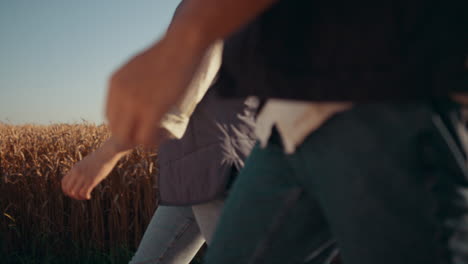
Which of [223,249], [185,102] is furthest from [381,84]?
[185,102]

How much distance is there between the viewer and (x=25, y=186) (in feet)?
11.8

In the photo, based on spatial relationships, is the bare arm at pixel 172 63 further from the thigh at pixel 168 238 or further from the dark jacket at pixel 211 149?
the thigh at pixel 168 238

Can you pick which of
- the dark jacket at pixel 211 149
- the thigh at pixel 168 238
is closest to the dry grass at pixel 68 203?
the thigh at pixel 168 238

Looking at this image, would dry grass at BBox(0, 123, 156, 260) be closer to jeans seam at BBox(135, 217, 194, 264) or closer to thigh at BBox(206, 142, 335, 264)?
jeans seam at BBox(135, 217, 194, 264)

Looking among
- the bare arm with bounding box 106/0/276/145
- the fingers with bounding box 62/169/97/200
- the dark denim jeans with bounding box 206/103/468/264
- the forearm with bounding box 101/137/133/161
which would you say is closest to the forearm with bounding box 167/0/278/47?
the bare arm with bounding box 106/0/276/145

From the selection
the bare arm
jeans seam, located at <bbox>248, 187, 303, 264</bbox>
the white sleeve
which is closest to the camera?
the bare arm

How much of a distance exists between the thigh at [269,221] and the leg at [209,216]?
1.53ft

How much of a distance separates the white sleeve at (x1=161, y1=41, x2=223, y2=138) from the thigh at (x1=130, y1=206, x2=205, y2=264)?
40cm

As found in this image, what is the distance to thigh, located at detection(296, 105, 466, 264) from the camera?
0.51 metres

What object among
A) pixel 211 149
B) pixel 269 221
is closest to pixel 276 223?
pixel 269 221

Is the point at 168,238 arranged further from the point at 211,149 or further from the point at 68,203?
the point at 68,203

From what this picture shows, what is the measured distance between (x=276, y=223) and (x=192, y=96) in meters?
0.49

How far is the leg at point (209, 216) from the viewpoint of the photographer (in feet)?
3.96

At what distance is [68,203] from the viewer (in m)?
3.53
